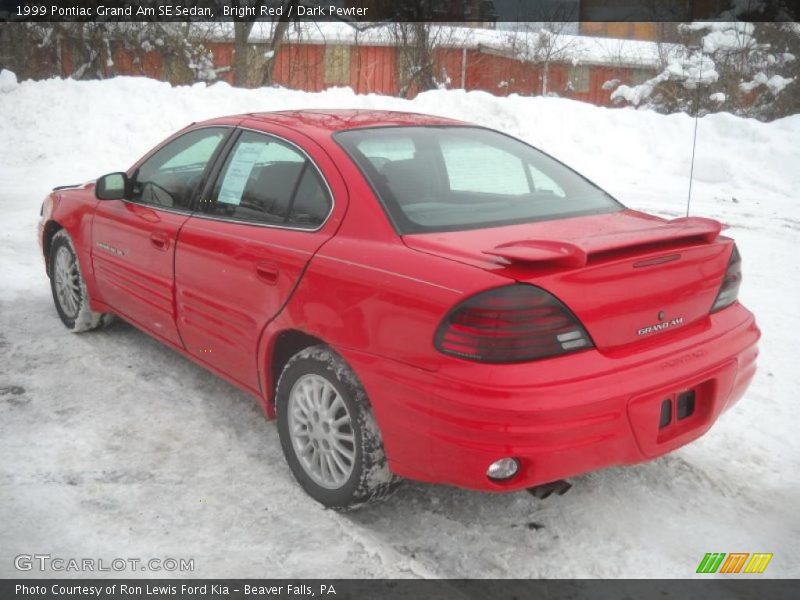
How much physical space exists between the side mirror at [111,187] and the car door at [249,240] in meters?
0.81

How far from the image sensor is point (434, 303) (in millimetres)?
2561

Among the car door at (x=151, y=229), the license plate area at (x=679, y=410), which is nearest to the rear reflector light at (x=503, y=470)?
the license plate area at (x=679, y=410)

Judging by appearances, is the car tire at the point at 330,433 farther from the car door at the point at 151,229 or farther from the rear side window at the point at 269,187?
the car door at the point at 151,229

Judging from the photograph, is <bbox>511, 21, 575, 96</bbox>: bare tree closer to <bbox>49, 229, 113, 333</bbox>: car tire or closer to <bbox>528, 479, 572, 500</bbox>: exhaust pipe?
<bbox>49, 229, 113, 333</bbox>: car tire

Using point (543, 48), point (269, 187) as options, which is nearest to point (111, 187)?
point (269, 187)

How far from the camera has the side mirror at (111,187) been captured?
4.43 m

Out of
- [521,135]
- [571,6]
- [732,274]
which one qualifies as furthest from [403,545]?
[571,6]

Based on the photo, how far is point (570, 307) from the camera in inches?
99.3

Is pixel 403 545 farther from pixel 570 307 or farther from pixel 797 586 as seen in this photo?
pixel 797 586

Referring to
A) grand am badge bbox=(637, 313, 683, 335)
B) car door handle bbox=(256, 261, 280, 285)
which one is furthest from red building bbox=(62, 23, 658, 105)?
grand am badge bbox=(637, 313, 683, 335)

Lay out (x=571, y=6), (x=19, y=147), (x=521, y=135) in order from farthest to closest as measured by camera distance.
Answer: (x=571, y=6) → (x=521, y=135) → (x=19, y=147)

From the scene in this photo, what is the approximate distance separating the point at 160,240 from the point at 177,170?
1.72 feet

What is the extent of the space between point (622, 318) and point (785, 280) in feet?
15.4

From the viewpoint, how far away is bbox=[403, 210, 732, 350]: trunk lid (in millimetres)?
2533
